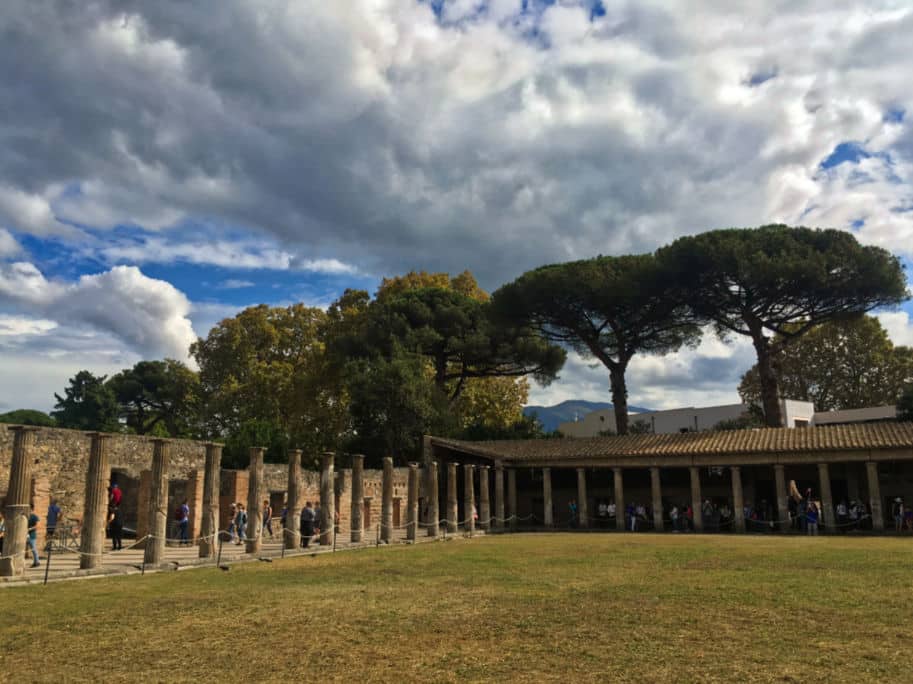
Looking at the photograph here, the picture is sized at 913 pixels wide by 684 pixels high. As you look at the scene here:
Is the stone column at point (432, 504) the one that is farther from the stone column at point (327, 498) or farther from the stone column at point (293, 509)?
the stone column at point (293, 509)

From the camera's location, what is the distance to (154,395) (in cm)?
5350

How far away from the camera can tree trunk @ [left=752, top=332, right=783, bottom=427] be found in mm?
33094

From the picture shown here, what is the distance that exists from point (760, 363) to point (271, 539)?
22834mm

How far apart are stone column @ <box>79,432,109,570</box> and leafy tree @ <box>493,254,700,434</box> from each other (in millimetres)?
26268

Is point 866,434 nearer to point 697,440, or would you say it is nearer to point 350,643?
point 697,440

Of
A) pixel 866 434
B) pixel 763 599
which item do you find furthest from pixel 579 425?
pixel 763 599

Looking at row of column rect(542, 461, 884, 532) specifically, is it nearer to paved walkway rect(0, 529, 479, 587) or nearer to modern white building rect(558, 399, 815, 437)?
paved walkway rect(0, 529, 479, 587)

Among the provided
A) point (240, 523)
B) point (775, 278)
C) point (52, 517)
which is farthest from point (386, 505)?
point (775, 278)

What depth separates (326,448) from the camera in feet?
127

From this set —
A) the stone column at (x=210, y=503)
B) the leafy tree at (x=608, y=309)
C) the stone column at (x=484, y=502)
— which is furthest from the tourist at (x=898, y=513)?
the stone column at (x=210, y=503)

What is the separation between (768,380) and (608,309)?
8.04 m

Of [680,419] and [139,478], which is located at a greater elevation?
[680,419]

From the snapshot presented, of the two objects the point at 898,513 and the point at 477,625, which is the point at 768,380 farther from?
the point at 477,625

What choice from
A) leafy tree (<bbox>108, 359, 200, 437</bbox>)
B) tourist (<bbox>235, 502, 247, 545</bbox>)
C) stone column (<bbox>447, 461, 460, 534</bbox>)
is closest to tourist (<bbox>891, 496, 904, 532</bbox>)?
stone column (<bbox>447, 461, 460, 534</bbox>)
